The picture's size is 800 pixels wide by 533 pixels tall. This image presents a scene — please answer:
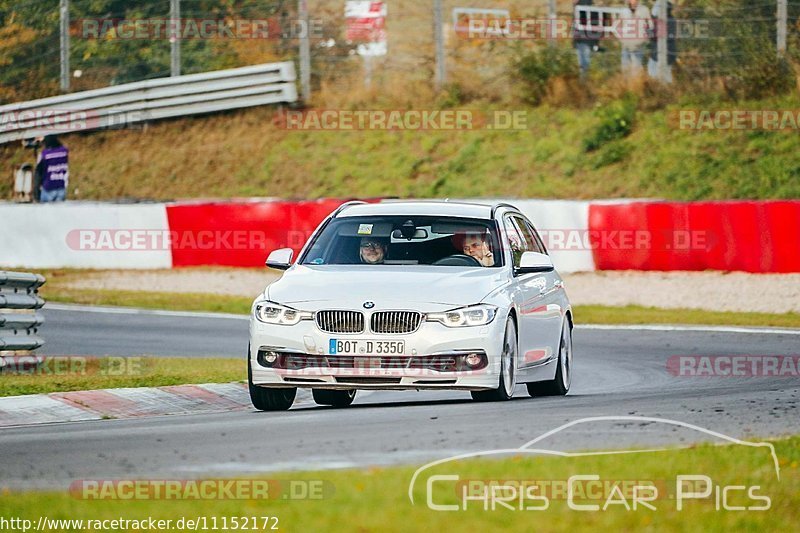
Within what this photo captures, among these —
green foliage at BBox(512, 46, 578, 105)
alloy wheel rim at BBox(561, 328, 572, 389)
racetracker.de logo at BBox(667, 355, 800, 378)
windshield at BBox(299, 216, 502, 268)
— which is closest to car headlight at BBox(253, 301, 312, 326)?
windshield at BBox(299, 216, 502, 268)

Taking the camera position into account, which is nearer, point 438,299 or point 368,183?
point 438,299

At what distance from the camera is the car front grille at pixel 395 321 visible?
34.2 feet

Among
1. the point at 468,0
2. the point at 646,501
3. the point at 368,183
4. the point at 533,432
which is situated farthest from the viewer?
the point at 468,0

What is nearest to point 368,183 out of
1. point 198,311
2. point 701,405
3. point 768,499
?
point 198,311

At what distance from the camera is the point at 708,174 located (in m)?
30.9

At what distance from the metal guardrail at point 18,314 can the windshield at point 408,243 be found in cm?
395

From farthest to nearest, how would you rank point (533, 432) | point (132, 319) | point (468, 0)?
point (468, 0) → point (132, 319) → point (533, 432)

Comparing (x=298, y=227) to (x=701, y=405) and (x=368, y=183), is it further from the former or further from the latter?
(x=701, y=405)

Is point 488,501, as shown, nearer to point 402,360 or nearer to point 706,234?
point 402,360

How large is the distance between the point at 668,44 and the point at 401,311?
24218 millimetres

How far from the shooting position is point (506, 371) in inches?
426

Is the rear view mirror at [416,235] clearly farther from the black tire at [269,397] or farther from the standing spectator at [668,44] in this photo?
the standing spectator at [668,44]

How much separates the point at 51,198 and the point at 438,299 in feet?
75.5

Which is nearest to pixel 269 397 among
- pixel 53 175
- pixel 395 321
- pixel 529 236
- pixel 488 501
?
Result: pixel 395 321
